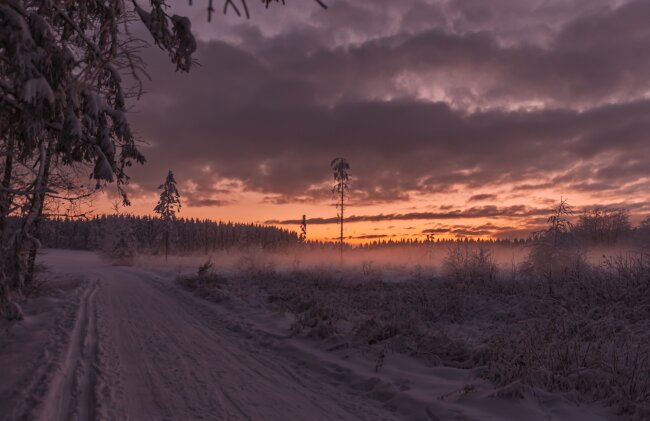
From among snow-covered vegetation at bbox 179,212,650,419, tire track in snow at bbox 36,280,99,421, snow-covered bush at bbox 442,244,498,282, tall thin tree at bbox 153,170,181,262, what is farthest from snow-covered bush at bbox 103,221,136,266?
tire track in snow at bbox 36,280,99,421

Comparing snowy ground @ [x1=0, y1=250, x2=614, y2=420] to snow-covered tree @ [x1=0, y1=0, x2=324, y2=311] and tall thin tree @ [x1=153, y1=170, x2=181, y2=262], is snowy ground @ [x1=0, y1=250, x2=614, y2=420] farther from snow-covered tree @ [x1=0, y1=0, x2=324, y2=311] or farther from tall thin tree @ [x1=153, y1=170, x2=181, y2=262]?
tall thin tree @ [x1=153, y1=170, x2=181, y2=262]


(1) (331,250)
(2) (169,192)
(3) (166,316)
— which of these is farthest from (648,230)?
(2) (169,192)

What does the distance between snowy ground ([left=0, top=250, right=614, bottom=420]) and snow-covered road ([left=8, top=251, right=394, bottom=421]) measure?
2 cm

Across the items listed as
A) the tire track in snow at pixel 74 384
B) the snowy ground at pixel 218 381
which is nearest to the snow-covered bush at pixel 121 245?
the snowy ground at pixel 218 381

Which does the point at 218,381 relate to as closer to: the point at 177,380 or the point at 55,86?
the point at 177,380

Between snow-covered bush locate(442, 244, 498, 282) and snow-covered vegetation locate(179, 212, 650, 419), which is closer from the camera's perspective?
snow-covered vegetation locate(179, 212, 650, 419)

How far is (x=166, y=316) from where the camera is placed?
1198 centimetres

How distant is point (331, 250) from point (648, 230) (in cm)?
4375

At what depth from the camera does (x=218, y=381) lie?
6113mm

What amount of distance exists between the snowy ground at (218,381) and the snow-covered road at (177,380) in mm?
16

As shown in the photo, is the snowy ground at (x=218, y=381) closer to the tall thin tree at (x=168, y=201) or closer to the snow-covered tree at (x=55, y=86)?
the snow-covered tree at (x=55, y=86)

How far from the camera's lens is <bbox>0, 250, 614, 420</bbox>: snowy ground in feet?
16.8

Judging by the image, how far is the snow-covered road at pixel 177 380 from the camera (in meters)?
5.00

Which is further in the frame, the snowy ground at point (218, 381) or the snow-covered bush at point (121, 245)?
the snow-covered bush at point (121, 245)
